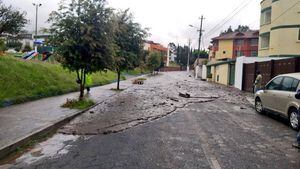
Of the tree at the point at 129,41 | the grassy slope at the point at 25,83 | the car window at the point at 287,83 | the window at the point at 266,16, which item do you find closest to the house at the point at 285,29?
the window at the point at 266,16

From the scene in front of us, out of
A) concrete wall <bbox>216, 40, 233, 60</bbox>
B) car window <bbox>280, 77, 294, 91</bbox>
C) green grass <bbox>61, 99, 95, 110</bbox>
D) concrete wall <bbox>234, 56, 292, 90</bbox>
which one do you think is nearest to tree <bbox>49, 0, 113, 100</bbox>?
green grass <bbox>61, 99, 95, 110</bbox>

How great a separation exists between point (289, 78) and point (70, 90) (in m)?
13.2

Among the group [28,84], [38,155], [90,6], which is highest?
[90,6]

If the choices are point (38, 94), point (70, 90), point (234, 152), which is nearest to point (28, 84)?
point (38, 94)

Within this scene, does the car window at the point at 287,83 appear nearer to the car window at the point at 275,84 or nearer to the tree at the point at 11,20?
the car window at the point at 275,84

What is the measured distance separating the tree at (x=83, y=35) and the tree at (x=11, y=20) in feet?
36.0

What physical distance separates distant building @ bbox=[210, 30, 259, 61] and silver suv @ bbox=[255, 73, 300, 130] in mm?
54766

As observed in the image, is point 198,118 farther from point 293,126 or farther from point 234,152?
point 234,152

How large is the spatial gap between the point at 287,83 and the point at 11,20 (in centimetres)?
1972

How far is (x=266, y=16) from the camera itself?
112ft

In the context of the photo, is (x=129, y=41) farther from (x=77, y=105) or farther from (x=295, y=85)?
(x=295, y=85)

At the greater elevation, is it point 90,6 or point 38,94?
point 90,6

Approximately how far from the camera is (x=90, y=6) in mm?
12742

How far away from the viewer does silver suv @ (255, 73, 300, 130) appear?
9.19 m
